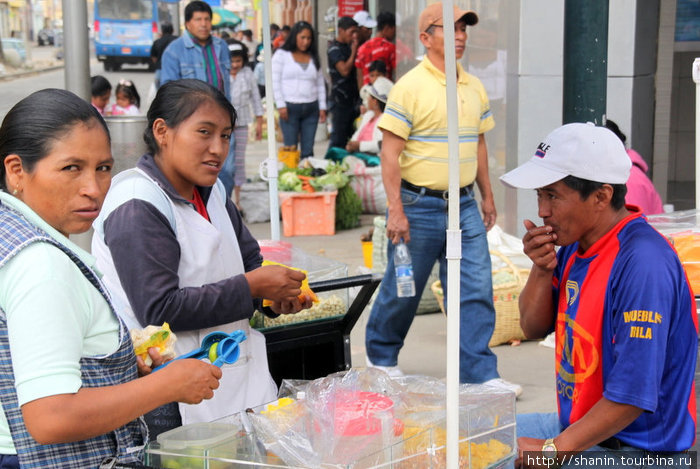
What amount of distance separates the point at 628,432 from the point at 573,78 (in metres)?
1.48

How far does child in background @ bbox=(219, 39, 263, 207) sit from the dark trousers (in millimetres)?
1550

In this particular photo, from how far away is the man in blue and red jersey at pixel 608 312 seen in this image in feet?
7.68

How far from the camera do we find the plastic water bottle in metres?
4.60

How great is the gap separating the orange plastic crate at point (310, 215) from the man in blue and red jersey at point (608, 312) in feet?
20.9

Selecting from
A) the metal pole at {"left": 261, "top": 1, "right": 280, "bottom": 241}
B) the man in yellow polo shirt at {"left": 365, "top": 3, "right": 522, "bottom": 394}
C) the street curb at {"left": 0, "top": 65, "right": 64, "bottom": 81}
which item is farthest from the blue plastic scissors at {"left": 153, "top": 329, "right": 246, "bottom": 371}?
the street curb at {"left": 0, "top": 65, "right": 64, "bottom": 81}

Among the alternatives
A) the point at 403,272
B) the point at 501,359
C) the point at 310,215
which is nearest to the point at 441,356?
the point at 501,359

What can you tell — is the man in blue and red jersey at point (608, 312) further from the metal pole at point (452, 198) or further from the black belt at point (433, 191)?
→ the black belt at point (433, 191)

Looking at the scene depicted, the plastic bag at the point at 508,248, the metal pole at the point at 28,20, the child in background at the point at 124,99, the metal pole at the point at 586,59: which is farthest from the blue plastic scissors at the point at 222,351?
the metal pole at the point at 28,20

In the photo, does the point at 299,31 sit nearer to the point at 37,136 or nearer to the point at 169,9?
the point at 37,136

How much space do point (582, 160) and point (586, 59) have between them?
96 cm

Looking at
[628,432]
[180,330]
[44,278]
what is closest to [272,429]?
[180,330]

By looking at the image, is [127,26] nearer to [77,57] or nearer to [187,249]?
[77,57]

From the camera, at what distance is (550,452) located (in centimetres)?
246

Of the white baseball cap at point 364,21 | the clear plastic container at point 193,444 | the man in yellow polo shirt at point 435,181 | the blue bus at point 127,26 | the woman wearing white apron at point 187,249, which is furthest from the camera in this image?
the blue bus at point 127,26
